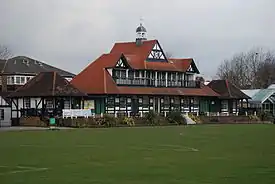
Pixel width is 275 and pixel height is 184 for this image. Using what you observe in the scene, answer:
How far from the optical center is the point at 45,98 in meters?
59.8

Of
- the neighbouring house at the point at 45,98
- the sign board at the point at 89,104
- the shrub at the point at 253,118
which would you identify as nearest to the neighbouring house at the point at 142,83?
the sign board at the point at 89,104

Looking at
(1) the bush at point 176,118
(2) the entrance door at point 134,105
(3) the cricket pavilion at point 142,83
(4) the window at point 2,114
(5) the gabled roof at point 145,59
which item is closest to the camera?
(1) the bush at point 176,118

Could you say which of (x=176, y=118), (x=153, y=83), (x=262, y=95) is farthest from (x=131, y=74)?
(x=262, y=95)

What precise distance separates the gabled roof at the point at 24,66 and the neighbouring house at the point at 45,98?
22899mm

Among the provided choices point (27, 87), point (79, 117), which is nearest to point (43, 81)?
point (27, 87)

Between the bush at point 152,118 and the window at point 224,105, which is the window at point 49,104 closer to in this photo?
the bush at point 152,118

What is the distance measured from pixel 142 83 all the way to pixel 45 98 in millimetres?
15251

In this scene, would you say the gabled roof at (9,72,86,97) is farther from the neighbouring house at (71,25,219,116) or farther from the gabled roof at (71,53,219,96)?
the gabled roof at (71,53,219,96)

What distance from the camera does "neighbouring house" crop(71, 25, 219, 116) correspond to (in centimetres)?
6688

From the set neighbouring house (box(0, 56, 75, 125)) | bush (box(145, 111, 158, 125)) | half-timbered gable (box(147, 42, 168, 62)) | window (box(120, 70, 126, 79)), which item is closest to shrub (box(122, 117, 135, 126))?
bush (box(145, 111, 158, 125))

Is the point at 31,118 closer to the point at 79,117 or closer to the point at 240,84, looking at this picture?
the point at 79,117

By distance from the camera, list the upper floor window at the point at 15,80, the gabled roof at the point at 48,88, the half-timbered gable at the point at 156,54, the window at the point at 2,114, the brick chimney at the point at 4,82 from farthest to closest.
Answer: the upper floor window at the point at 15,80 < the brick chimney at the point at 4,82 < the half-timbered gable at the point at 156,54 < the window at the point at 2,114 < the gabled roof at the point at 48,88

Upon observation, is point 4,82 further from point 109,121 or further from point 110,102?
point 109,121

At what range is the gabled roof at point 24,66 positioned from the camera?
8488 cm
